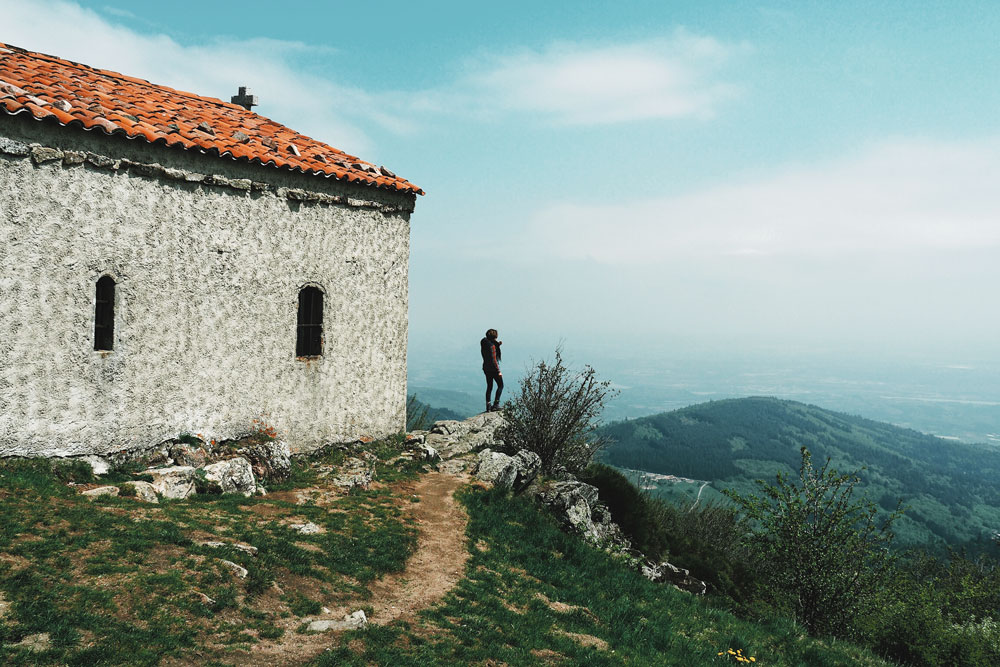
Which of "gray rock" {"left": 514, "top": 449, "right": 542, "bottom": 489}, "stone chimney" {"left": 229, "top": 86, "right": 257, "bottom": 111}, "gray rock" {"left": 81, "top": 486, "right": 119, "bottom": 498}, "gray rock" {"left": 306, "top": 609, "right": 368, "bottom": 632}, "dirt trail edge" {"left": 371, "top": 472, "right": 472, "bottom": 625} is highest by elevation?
"stone chimney" {"left": 229, "top": 86, "right": 257, "bottom": 111}

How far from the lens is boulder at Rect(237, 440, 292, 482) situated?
11305 millimetres

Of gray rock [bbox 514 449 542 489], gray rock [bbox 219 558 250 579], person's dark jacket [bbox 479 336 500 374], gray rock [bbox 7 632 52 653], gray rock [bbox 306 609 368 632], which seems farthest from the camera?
person's dark jacket [bbox 479 336 500 374]

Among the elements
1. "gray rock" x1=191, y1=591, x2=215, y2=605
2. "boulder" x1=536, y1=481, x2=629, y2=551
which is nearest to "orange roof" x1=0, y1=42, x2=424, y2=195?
"gray rock" x1=191, y1=591, x2=215, y2=605

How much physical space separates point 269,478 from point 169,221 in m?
5.08

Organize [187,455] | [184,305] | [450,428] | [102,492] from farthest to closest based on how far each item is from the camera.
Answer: [450,428], [184,305], [187,455], [102,492]

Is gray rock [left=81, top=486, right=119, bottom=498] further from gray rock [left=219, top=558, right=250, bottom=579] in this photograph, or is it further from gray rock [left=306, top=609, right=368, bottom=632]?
gray rock [left=306, top=609, right=368, bottom=632]

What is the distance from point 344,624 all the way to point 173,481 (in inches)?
190

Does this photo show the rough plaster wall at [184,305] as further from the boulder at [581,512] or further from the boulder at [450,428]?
the boulder at [581,512]

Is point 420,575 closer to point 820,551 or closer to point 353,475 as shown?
point 353,475

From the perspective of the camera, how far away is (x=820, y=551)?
42.4 feet

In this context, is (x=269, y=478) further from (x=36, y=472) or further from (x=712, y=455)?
(x=712, y=455)

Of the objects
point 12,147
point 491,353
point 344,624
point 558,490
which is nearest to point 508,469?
point 558,490

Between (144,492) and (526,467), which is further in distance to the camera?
(526,467)

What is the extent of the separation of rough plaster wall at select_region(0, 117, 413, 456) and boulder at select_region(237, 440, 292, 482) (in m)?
0.56
